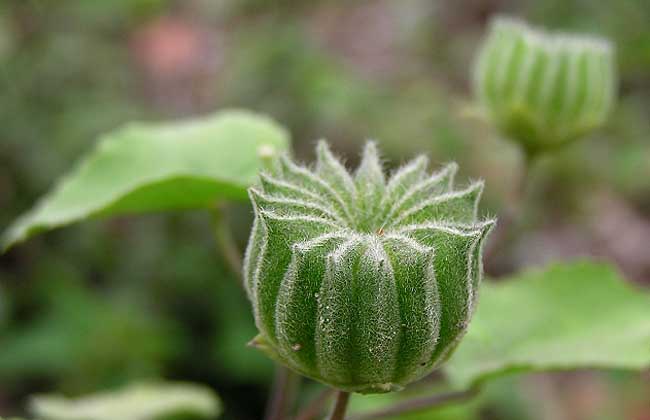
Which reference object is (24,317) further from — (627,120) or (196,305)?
(627,120)

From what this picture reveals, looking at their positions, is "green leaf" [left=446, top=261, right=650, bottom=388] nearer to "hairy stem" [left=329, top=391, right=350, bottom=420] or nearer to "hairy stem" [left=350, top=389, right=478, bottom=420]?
"hairy stem" [left=350, top=389, right=478, bottom=420]

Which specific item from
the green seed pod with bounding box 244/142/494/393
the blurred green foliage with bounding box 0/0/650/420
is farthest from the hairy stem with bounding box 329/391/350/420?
the blurred green foliage with bounding box 0/0/650/420

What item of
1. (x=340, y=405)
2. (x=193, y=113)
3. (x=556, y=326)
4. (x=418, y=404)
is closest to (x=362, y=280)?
(x=340, y=405)

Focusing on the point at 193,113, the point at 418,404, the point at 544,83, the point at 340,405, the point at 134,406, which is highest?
the point at 544,83

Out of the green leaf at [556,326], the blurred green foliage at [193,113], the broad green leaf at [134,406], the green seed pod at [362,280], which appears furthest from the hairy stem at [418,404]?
the blurred green foliage at [193,113]

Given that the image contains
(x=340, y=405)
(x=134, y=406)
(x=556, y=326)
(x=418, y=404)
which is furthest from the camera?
(x=134, y=406)

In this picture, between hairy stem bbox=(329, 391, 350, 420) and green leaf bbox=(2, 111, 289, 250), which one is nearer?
hairy stem bbox=(329, 391, 350, 420)

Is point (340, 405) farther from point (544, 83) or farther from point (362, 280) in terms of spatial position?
point (544, 83)
